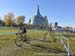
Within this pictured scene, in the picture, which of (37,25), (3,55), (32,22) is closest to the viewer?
(3,55)

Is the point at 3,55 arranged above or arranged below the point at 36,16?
below

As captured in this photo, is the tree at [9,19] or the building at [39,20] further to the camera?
the building at [39,20]

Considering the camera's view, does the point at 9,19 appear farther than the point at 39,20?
Answer: No

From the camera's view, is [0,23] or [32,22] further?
[32,22]

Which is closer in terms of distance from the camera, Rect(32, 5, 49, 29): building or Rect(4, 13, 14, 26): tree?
Rect(4, 13, 14, 26): tree

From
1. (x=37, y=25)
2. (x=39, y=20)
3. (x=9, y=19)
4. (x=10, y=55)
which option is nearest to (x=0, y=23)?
(x=9, y=19)

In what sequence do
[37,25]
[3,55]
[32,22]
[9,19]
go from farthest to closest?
[32,22], [37,25], [9,19], [3,55]

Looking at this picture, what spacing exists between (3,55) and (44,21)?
159 m

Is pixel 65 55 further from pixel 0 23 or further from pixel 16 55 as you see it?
pixel 0 23

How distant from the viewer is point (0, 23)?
125 meters

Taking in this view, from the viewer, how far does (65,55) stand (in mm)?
10742

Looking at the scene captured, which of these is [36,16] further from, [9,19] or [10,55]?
[10,55]

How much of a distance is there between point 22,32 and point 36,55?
8848mm

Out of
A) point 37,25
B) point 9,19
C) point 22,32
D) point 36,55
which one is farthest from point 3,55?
point 37,25
